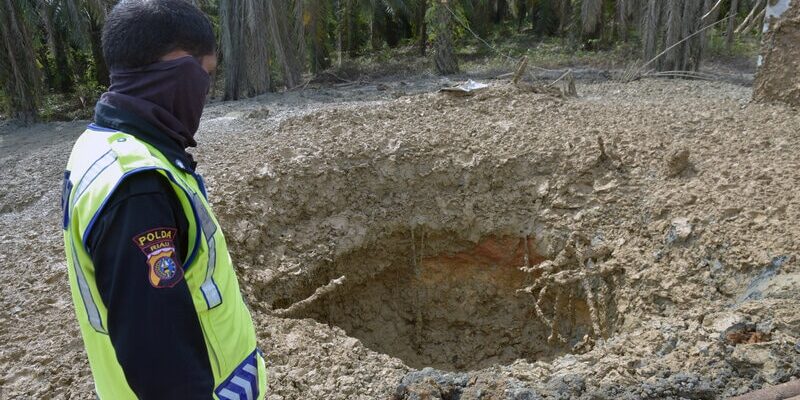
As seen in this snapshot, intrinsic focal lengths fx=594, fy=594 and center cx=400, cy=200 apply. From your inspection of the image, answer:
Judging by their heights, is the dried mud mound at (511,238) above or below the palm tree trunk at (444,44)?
below

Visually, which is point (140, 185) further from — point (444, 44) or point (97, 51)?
point (97, 51)

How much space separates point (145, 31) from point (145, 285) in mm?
624

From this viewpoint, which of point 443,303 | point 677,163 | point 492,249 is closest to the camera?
point 677,163

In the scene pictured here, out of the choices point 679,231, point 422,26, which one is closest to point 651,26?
point 679,231

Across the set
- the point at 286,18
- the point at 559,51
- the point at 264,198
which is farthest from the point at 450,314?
the point at 559,51

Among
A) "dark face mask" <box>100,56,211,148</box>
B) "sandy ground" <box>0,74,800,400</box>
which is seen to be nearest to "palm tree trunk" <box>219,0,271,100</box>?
"sandy ground" <box>0,74,800,400</box>

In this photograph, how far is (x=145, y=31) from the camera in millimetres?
1453

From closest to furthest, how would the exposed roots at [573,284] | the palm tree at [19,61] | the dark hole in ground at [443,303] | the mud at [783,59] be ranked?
the exposed roots at [573,284] < the dark hole in ground at [443,303] < the mud at [783,59] < the palm tree at [19,61]

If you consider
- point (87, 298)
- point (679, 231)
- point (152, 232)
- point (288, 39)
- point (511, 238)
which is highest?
point (288, 39)

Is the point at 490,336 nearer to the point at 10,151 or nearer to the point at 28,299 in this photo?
the point at 28,299

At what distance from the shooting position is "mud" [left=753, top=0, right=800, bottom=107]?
565 cm

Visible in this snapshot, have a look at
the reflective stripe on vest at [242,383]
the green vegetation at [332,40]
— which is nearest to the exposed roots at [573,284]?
the green vegetation at [332,40]

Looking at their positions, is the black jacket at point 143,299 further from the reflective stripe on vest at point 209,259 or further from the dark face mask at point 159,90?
the dark face mask at point 159,90

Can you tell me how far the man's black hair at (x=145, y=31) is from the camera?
1442 mm
